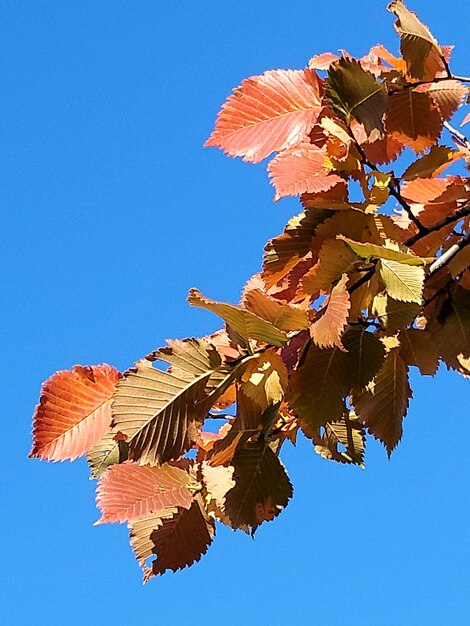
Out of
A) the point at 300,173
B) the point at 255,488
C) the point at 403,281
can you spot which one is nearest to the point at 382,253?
the point at 403,281

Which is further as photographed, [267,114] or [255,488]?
[267,114]

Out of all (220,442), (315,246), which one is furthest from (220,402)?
(315,246)

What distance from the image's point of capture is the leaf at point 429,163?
3.06 ft

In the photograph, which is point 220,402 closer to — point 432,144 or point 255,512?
point 255,512

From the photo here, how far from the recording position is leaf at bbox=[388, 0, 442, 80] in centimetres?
91

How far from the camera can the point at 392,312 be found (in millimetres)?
811

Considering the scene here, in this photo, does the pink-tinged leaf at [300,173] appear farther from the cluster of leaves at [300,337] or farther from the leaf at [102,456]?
the leaf at [102,456]

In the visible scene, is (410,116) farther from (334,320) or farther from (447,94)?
(334,320)

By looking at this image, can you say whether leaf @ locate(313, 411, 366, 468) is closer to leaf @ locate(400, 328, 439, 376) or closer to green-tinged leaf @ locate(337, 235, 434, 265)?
leaf @ locate(400, 328, 439, 376)

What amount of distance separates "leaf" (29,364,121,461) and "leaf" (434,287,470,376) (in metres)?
0.32

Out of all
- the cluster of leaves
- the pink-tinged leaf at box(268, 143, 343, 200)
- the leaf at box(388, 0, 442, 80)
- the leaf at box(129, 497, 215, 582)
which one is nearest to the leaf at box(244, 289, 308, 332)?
the cluster of leaves

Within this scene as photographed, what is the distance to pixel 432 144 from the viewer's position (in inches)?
37.8

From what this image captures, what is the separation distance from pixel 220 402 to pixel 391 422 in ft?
0.53

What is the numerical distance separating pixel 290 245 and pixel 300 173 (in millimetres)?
68
